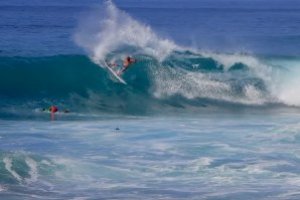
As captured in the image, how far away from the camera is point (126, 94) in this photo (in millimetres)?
32375

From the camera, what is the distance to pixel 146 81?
33.6 metres

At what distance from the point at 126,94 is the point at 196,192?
15.5 m

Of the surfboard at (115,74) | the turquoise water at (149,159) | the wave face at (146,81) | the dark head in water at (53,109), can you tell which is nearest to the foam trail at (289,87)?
the wave face at (146,81)

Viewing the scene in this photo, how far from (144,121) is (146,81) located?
6982 mm

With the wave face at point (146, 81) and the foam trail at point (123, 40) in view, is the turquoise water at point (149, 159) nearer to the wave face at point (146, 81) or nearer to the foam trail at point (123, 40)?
the wave face at point (146, 81)

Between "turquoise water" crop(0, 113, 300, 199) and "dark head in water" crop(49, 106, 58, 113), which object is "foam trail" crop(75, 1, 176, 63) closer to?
"dark head in water" crop(49, 106, 58, 113)

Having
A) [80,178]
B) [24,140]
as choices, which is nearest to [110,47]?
[24,140]

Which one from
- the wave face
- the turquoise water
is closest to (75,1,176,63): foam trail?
the wave face

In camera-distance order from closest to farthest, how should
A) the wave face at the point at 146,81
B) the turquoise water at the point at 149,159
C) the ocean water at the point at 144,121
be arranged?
the turquoise water at the point at 149,159 < the ocean water at the point at 144,121 < the wave face at the point at 146,81

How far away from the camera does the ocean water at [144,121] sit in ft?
59.4

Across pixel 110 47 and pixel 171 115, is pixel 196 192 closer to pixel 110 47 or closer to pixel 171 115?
pixel 171 115

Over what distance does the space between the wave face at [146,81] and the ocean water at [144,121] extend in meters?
0.05

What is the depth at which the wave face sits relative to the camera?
31297 millimetres

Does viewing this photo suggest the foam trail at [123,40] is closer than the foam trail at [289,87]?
No
